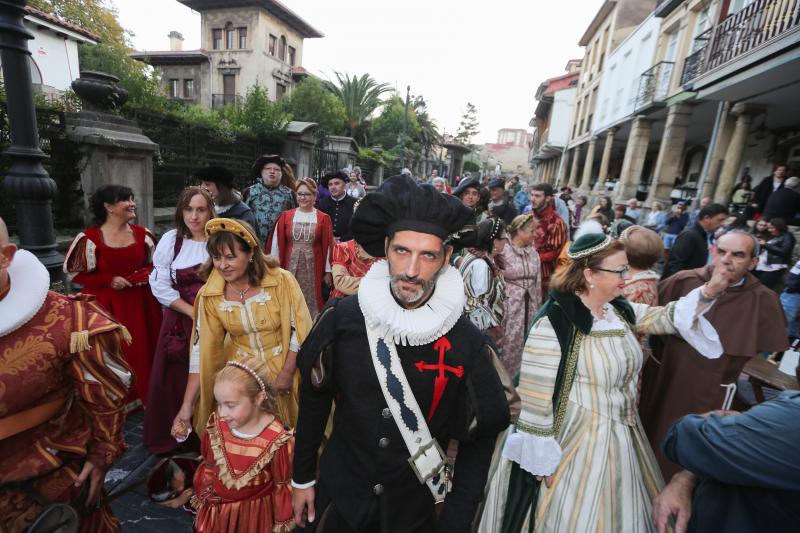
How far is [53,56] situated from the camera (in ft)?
57.5

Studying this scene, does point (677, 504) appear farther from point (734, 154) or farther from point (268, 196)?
point (734, 154)

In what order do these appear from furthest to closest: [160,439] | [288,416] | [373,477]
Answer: [160,439]
[288,416]
[373,477]

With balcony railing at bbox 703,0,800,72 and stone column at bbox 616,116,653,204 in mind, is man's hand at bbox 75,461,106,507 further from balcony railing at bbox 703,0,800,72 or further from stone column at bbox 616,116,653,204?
stone column at bbox 616,116,653,204

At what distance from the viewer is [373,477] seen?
5.47 ft

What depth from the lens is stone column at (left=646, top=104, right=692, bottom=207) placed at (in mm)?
15245

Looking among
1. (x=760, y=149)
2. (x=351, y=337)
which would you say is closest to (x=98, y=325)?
(x=351, y=337)

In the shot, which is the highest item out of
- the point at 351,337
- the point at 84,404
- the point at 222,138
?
the point at 222,138

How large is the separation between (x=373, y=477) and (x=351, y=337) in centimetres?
62

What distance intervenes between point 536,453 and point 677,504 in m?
0.63

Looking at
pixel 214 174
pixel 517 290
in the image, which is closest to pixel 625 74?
pixel 517 290

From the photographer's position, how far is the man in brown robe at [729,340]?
9.46 feet

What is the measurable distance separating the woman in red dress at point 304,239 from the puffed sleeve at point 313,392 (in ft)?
11.4

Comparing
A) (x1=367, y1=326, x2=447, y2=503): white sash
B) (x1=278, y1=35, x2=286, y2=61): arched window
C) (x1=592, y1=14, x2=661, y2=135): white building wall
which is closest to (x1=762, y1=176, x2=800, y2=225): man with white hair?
(x1=367, y1=326, x2=447, y2=503): white sash

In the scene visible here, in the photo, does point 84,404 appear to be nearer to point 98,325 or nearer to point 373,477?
point 98,325
